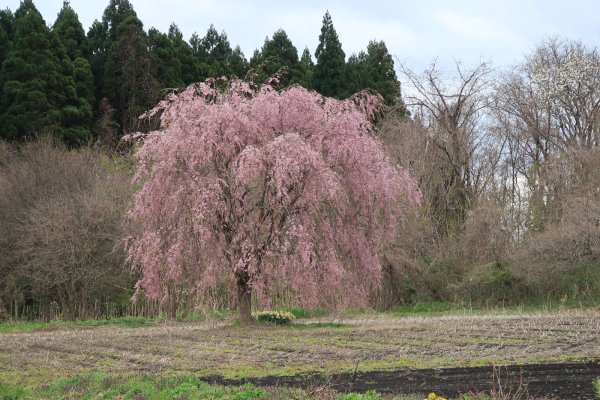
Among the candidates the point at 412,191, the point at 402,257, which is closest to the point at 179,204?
the point at 412,191

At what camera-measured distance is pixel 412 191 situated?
1908 cm

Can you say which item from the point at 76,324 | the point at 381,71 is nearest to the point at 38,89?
the point at 76,324

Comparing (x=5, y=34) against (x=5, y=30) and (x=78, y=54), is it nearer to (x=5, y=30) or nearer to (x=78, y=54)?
(x=5, y=30)

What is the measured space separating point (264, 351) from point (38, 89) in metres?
28.4

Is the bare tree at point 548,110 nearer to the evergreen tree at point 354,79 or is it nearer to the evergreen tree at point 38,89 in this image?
the evergreen tree at point 354,79

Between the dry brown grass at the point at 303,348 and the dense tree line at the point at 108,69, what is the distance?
1935 cm

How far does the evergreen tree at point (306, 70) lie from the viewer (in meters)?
45.3

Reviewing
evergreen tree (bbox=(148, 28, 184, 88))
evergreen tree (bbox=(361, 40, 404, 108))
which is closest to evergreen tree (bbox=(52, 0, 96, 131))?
evergreen tree (bbox=(148, 28, 184, 88))

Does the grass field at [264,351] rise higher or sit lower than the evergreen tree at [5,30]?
lower

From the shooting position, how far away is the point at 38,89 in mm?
37625

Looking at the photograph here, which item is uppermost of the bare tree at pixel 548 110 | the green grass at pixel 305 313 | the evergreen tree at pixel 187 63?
the evergreen tree at pixel 187 63

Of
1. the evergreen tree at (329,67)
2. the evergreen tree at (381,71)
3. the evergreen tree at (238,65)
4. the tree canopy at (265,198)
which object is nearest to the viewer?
the tree canopy at (265,198)

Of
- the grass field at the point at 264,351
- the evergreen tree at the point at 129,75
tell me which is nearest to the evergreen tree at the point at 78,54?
the evergreen tree at the point at 129,75

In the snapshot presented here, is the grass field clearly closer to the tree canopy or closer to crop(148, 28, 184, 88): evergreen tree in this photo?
the tree canopy
